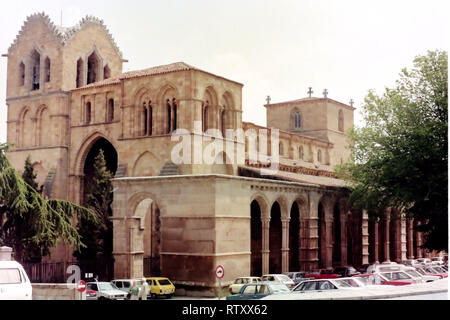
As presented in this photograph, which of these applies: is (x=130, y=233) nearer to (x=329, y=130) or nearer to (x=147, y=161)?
(x=147, y=161)

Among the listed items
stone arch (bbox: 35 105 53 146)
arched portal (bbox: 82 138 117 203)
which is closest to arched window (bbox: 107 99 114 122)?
arched portal (bbox: 82 138 117 203)

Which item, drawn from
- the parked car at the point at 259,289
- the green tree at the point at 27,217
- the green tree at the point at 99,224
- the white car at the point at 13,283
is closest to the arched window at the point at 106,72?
the green tree at the point at 99,224

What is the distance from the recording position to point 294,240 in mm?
45000

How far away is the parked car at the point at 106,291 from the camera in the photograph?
90.2ft

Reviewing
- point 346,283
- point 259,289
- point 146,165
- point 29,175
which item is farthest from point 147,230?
point 346,283

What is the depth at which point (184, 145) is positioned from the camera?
37656mm

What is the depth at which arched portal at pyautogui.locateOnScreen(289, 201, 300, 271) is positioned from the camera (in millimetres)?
44812

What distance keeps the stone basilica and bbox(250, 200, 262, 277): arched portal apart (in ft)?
0.25

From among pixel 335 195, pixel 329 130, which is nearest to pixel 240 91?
pixel 335 195

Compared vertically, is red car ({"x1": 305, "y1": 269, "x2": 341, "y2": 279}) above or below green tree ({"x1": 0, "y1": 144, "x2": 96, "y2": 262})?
below

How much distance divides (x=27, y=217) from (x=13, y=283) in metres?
17.6

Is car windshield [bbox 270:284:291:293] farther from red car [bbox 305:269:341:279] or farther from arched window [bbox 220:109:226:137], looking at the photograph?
arched window [bbox 220:109:226:137]

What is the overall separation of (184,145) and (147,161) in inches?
126

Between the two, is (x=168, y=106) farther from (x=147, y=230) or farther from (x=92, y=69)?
Answer: (x=92, y=69)
